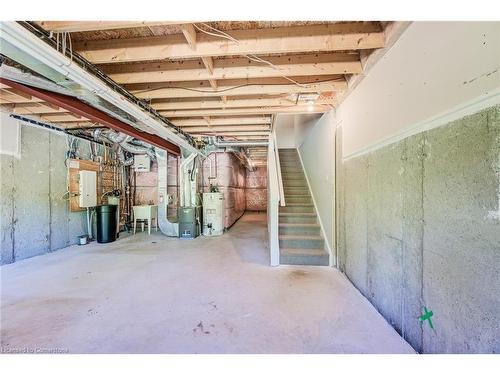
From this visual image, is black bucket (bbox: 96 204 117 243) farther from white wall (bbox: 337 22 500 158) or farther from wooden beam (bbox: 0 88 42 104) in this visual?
white wall (bbox: 337 22 500 158)

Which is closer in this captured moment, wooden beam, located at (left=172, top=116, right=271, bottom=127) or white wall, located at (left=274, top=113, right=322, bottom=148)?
wooden beam, located at (left=172, top=116, right=271, bottom=127)

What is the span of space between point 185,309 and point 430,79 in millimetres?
2545

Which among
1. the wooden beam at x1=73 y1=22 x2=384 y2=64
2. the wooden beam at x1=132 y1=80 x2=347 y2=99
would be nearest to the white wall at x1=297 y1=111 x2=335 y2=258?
the wooden beam at x1=132 y1=80 x2=347 y2=99

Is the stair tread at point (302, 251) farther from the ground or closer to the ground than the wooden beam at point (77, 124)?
closer to the ground

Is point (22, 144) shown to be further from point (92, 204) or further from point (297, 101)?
point (297, 101)

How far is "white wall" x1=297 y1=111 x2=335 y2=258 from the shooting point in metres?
3.32

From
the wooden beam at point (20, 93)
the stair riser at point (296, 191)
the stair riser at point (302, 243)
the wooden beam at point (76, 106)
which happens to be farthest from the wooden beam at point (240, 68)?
the stair riser at point (296, 191)

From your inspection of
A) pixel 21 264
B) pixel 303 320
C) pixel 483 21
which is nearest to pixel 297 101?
pixel 483 21

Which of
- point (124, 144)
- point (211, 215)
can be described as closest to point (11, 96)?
point (124, 144)

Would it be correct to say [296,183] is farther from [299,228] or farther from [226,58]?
[226,58]

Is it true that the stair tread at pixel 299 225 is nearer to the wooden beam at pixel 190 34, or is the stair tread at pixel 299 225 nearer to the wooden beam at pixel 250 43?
the wooden beam at pixel 250 43

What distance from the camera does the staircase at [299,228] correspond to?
10.8 feet

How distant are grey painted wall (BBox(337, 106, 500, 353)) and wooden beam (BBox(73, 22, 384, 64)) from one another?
0.95 metres
